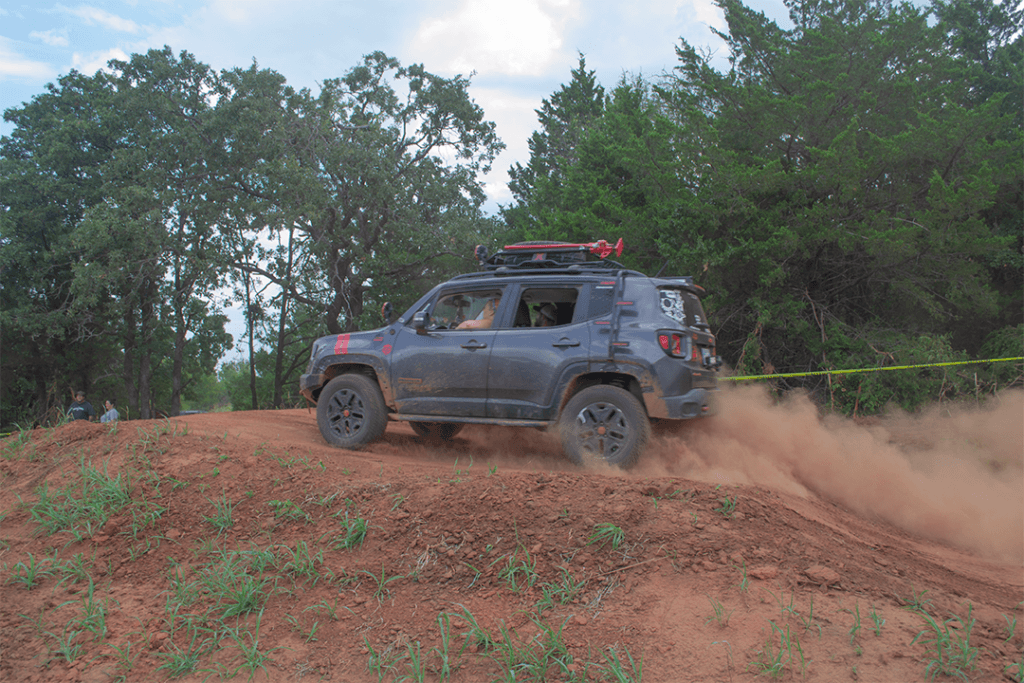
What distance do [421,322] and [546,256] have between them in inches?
63.2

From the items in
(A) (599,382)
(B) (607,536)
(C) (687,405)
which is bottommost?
(B) (607,536)

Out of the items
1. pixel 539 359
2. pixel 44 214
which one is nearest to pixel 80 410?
pixel 539 359

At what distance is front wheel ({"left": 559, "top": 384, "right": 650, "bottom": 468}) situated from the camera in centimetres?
562

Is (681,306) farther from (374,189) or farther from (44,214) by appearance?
(44,214)

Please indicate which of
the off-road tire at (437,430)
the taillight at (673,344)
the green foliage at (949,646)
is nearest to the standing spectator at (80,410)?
the off-road tire at (437,430)

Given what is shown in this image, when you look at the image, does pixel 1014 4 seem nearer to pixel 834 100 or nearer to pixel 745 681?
pixel 834 100

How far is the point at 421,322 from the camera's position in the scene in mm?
6684

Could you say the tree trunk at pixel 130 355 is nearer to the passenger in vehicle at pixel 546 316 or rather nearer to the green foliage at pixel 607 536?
the passenger in vehicle at pixel 546 316

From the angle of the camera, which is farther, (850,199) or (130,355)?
(130,355)

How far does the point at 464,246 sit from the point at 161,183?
38.1 ft

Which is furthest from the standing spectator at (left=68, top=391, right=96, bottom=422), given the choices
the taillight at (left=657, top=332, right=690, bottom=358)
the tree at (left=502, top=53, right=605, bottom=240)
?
the tree at (left=502, top=53, right=605, bottom=240)

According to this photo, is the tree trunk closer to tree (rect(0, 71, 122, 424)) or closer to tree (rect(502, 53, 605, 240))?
tree (rect(0, 71, 122, 424))

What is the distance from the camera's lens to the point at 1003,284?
1572 cm

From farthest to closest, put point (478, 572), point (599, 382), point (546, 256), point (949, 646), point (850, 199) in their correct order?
point (850, 199)
point (546, 256)
point (599, 382)
point (478, 572)
point (949, 646)
